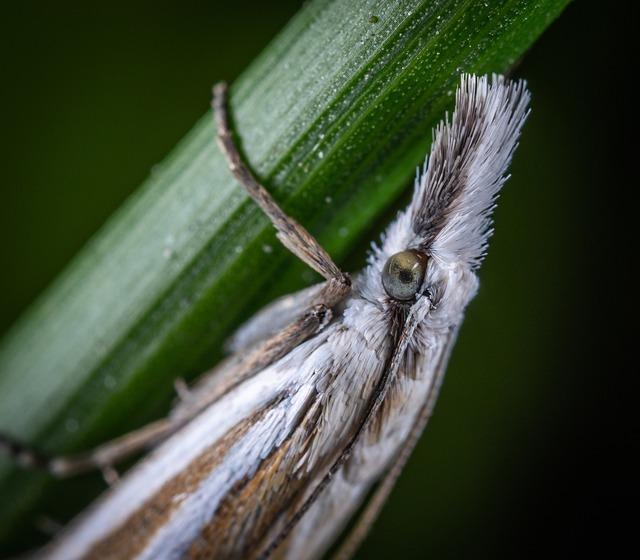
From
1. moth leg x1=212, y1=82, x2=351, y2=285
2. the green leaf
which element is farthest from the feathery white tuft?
moth leg x1=212, y1=82, x2=351, y2=285

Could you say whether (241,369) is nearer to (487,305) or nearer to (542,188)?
(487,305)

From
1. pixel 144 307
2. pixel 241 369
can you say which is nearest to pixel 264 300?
pixel 241 369

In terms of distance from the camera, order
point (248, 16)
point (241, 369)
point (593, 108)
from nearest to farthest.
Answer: point (241, 369), point (593, 108), point (248, 16)

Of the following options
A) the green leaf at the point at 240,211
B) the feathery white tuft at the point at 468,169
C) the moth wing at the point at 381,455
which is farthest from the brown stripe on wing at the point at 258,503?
the feathery white tuft at the point at 468,169

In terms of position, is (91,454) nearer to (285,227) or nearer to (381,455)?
(381,455)

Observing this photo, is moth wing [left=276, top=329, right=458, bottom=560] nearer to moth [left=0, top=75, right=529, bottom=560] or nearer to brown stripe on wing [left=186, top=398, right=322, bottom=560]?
moth [left=0, top=75, right=529, bottom=560]
